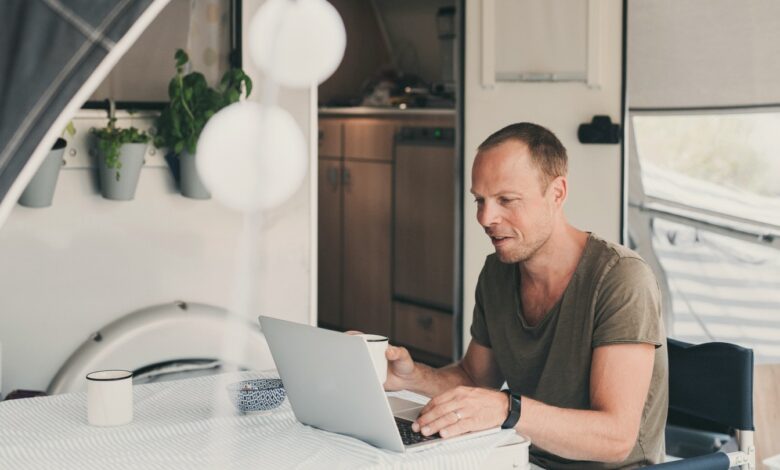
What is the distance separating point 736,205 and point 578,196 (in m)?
0.59

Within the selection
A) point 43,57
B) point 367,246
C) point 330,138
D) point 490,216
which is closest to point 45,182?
point 490,216

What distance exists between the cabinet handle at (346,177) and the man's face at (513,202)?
133 inches

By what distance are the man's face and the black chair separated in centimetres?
38

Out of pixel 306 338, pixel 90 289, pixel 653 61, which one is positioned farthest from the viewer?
pixel 653 61

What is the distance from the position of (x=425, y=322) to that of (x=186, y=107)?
208cm

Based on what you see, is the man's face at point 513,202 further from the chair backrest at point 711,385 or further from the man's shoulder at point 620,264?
the chair backrest at point 711,385

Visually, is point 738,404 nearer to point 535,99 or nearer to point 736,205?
point 736,205

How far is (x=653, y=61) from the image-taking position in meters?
3.82

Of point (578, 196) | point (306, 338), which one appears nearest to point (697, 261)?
point (578, 196)

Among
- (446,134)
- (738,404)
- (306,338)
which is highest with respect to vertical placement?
(446,134)

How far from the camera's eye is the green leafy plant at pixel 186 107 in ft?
10.8

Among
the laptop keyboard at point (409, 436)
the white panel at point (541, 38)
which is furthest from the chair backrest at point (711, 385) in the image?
the white panel at point (541, 38)

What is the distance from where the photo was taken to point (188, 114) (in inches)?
130

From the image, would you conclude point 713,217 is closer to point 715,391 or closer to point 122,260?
point 715,391
